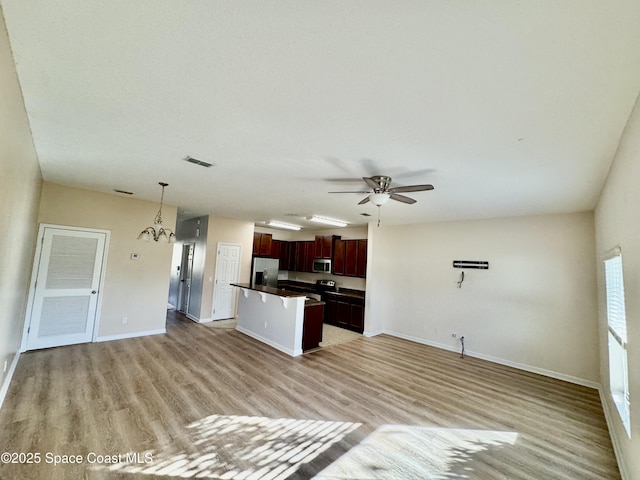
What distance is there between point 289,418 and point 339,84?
3.19m

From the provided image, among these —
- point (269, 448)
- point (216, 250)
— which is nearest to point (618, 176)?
point (269, 448)

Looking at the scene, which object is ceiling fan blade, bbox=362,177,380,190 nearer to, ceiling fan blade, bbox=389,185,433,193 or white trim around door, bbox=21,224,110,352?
ceiling fan blade, bbox=389,185,433,193

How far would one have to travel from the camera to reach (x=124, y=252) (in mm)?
5141

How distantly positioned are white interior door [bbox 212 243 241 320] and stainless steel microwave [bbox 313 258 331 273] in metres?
2.28

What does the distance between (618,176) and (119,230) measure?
700 centimetres

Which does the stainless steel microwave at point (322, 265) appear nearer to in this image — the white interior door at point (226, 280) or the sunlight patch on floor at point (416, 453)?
the white interior door at point (226, 280)

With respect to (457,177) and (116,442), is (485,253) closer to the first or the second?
(457,177)

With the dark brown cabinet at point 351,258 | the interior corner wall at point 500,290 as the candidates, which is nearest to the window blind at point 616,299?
the interior corner wall at point 500,290

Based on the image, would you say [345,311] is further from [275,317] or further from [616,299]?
[616,299]

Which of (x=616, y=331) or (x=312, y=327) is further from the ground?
(x=616, y=331)

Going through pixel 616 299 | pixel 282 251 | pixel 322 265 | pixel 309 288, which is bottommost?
pixel 309 288

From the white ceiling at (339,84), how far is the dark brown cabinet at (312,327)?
2962mm

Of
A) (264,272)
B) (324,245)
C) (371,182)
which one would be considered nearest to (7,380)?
(371,182)

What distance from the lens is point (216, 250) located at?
6.84m
